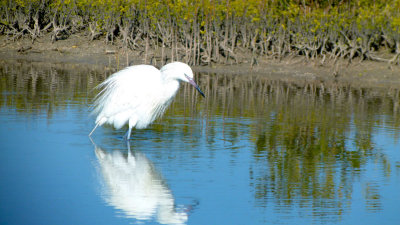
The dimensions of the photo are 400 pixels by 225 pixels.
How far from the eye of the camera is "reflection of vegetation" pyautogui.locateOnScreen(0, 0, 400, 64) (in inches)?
1003

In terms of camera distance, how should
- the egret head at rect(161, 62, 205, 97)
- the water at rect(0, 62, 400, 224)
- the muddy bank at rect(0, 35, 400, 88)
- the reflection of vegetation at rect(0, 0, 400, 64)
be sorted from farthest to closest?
the reflection of vegetation at rect(0, 0, 400, 64), the muddy bank at rect(0, 35, 400, 88), the egret head at rect(161, 62, 205, 97), the water at rect(0, 62, 400, 224)

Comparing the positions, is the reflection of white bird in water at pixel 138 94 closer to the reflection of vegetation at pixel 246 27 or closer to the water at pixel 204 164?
the water at pixel 204 164

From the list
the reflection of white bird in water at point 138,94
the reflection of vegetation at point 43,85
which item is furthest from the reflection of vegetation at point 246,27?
the reflection of white bird in water at point 138,94

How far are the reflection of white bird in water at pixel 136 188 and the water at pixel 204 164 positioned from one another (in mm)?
13

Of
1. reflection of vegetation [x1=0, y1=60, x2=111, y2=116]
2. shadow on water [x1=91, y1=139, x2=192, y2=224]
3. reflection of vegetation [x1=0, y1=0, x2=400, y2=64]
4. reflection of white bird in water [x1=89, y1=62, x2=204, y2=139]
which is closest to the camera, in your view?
shadow on water [x1=91, y1=139, x2=192, y2=224]

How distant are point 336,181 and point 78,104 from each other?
7.26m

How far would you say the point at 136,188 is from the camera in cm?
773

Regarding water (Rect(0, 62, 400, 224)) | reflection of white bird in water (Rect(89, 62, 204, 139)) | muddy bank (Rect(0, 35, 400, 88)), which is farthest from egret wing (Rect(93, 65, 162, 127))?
muddy bank (Rect(0, 35, 400, 88))

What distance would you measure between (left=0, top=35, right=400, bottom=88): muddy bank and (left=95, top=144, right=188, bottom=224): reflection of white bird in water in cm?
1427

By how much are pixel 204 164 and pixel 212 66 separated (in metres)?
17.7

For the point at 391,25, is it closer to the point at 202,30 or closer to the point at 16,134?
the point at 202,30

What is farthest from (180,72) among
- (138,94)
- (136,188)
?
(136,188)

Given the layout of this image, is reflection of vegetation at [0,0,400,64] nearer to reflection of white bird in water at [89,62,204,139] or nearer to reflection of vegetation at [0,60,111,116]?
reflection of vegetation at [0,60,111,116]

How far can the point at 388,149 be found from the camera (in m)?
10.8
